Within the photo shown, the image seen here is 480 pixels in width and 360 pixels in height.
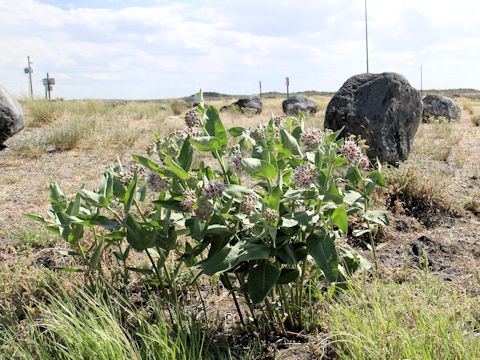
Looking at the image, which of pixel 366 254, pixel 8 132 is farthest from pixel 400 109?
pixel 8 132

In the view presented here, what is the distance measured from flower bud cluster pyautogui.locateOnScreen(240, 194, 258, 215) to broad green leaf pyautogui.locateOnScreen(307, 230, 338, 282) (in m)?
0.27

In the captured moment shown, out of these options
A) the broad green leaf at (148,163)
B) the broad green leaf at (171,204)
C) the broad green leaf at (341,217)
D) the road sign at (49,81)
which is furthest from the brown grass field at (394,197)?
the road sign at (49,81)

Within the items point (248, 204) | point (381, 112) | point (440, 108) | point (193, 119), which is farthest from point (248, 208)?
point (440, 108)

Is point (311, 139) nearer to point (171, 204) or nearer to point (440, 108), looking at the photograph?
point (171, 204)

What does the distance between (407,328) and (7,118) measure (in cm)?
868

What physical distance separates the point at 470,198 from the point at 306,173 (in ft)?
11.9

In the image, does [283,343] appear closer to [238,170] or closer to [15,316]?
[238,170]

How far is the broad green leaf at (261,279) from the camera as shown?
2.06 m

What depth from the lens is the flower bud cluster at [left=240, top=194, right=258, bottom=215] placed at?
78.8 inches

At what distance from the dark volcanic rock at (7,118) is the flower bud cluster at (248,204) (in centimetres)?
827

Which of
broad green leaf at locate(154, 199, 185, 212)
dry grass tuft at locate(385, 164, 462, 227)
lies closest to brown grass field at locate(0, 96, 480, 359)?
dry grass tuft at locate(385, 164, 462, 227)

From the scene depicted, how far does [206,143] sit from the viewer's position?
6.72ft

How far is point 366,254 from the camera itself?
3.84 m

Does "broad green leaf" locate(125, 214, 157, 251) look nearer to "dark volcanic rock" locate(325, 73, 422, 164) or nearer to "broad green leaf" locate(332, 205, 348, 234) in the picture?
"broad green leaf" locate(332, 205, 348, 234)
